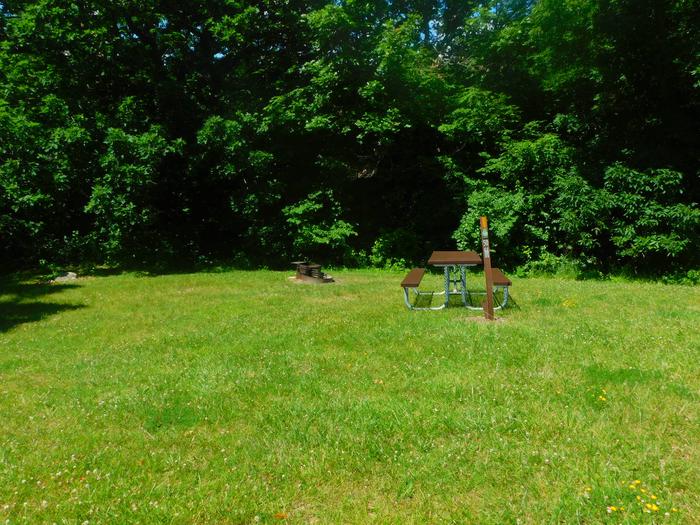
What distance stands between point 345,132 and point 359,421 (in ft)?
42.1

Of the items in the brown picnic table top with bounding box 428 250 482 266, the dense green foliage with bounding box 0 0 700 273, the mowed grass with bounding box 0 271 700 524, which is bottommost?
the mowed grass with bounding box 0 271 700 524

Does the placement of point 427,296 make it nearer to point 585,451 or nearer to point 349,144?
point 585,451

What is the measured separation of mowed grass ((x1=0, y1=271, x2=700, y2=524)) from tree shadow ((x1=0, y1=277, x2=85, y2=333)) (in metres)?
1.72

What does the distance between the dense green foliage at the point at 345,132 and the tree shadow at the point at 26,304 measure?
256 cm

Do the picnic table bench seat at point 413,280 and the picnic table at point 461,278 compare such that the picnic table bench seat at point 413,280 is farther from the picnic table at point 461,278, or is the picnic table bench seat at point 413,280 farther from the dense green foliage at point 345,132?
the dense green foliage at point 345,132

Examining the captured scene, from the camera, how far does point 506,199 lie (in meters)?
14.2

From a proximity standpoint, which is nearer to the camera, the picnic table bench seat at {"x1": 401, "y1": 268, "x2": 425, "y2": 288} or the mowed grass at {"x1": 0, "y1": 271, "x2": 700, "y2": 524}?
the mowed grass at {"x1": 0, "y1": 271, "x2": 700, "y2": 524}

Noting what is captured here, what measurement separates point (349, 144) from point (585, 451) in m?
14.9

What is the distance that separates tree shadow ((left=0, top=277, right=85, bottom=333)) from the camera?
28.5ft

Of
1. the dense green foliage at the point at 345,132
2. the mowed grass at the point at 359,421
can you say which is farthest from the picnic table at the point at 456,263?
the dense green foliage at the point at 345,132

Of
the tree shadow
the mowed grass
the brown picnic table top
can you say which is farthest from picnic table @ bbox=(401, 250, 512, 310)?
the tree shadow

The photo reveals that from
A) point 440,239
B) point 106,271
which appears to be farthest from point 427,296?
point 106,271

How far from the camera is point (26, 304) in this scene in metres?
10.2

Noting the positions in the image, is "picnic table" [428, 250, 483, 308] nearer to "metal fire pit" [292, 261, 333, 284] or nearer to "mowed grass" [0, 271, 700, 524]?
"mowed grass" [0, 271, 700, 524]
